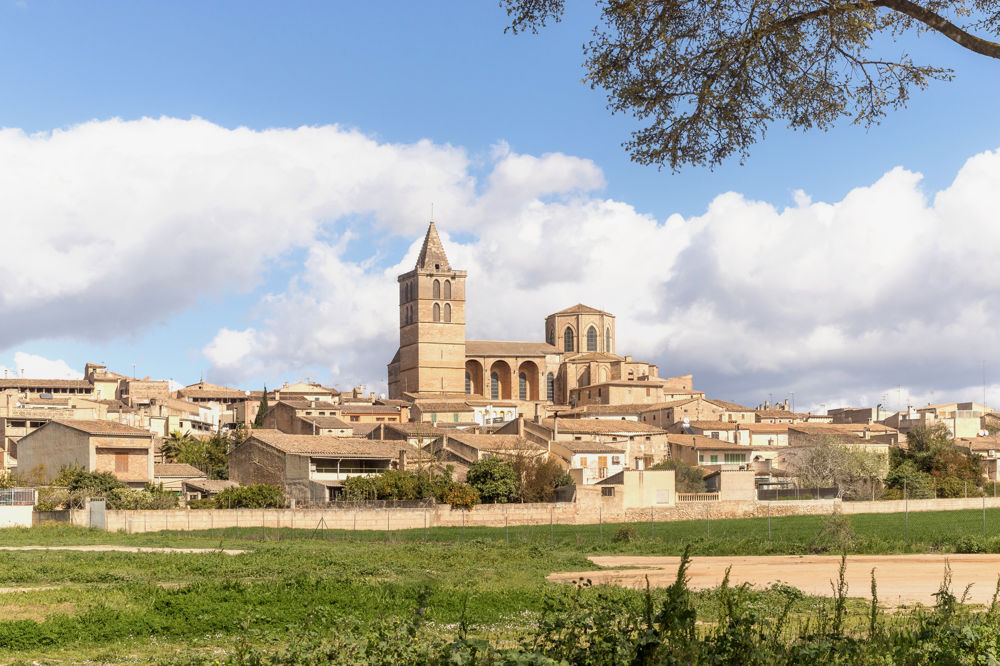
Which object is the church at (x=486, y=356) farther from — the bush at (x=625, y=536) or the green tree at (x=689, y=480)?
the bush at (x=625, y=536)

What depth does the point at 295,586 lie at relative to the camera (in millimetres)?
17797

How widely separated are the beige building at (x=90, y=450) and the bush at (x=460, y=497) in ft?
55.3

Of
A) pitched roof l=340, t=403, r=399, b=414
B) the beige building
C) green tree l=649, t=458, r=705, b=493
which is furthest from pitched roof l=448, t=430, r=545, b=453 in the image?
pitched roof l=340, t=403, r=399, b=414

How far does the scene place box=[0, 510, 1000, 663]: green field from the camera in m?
13.5

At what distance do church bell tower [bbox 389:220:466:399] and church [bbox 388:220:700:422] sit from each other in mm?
119

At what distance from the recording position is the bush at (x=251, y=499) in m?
50.4

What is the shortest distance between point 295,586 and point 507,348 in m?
120

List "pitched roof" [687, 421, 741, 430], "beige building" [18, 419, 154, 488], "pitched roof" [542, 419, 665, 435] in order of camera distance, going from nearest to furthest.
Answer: "beige building" [18, 419, 154, 488] → "pitched roof" [542, 419, 665, 435] → "pitched roof" [687, 421, 741, 430]

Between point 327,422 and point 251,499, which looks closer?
point 251,499

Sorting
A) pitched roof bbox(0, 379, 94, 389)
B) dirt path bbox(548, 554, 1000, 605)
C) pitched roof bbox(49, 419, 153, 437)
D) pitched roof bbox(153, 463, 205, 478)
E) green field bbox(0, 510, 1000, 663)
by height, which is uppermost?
pitched roof bbox(0, 379, 94, 389)

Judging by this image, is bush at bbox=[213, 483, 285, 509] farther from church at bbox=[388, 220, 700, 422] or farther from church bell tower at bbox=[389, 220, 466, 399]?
church bell tower at bbox=[389, 220, 466, 399]

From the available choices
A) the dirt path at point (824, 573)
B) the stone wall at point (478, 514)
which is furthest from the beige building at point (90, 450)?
the dirt path at point (824, 573)

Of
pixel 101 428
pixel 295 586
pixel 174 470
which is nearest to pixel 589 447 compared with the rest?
pixel 174 470

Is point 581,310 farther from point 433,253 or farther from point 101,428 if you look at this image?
point 101,428
